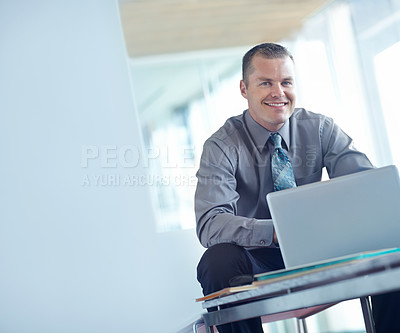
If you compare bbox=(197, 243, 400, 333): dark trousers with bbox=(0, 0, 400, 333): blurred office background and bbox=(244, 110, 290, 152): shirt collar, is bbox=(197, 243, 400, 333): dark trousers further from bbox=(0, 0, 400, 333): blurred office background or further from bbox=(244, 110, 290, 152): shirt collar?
bbox=(0, 0, 400, 333): blurred office background

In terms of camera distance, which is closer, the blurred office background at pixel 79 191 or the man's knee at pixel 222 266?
the man's knee at pixel 222 266

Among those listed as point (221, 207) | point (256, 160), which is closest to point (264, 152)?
point (256, 160)

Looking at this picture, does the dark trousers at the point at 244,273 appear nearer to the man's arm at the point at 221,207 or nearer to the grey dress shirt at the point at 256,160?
the man's arm at the point at 221,207

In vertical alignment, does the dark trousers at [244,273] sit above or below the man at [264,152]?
below

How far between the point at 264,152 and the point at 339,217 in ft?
3.24

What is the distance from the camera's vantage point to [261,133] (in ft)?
7.17

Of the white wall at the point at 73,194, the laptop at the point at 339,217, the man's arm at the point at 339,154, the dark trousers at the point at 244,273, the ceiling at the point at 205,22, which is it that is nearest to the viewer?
the laptop at the point at 339,217

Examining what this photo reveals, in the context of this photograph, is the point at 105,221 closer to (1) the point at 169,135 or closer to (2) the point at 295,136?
(2) the point at 295,136

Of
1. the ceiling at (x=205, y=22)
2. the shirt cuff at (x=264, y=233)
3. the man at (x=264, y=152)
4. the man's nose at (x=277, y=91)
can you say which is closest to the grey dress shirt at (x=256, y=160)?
the man at (x=264, y=152)

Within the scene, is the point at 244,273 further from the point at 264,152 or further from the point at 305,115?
the point at 305,115

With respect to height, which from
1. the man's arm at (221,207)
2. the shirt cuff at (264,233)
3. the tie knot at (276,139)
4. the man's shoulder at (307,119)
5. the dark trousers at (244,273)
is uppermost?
the man's shoulder at (307,119)

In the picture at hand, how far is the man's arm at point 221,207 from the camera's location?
5.58 ft

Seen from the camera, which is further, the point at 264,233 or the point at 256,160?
the point at 256,160

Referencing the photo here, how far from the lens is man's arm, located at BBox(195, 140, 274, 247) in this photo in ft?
5.58
